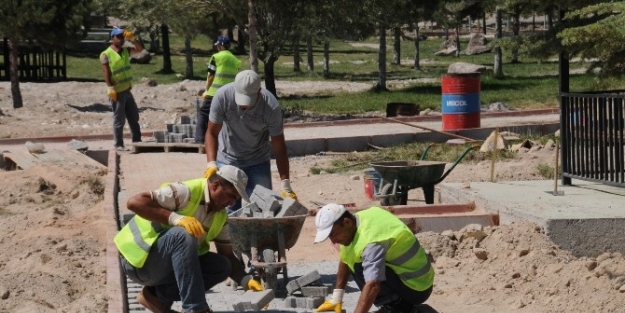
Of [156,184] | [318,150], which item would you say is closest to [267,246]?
[156,184]

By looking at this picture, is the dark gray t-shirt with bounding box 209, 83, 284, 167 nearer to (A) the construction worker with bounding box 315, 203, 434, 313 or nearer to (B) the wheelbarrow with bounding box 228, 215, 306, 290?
(B) the wheelbarrow with bounding box 228, 215, 306, 290

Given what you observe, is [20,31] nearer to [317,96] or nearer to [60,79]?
[317,96]

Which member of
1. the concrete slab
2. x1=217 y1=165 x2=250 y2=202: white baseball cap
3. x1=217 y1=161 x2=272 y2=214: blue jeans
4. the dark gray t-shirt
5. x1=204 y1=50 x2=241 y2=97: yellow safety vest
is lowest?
the concrete slab

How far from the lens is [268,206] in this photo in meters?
8.98

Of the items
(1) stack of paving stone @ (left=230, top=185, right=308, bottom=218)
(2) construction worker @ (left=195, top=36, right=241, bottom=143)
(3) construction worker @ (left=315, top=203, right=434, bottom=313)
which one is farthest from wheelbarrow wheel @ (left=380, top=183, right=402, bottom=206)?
(2) construction worker @ (left=195, top=36, right=241, bottom=143)

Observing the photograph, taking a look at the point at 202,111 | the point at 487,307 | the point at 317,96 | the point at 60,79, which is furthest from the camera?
the point at 60,79

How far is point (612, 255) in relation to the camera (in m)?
10.1

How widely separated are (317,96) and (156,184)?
18.5 meters

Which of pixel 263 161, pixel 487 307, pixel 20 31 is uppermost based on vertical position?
pixel 20 31

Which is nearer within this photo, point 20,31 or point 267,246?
point 267,246

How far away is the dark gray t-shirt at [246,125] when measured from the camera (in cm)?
965

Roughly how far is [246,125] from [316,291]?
1.67 m

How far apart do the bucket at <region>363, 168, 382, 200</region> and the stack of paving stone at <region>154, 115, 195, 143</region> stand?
574 centimetres

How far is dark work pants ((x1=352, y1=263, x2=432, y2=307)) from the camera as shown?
777cm
